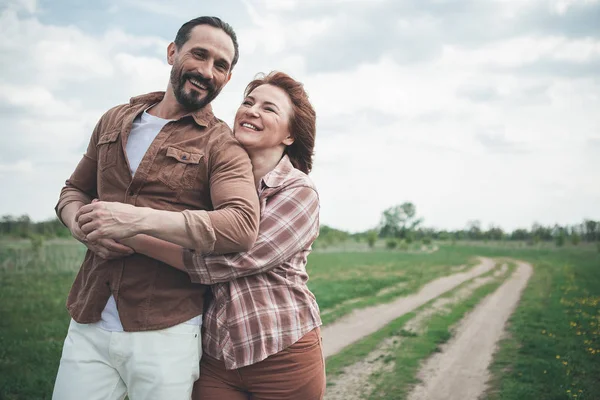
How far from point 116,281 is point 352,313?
29.6ft

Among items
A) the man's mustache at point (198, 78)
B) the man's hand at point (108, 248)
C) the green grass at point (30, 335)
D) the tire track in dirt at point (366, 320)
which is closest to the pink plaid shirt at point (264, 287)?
the man's hand at point (108, 248)

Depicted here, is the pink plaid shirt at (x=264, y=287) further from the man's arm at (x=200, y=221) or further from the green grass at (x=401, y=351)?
the green grass at (x=401, y=351)

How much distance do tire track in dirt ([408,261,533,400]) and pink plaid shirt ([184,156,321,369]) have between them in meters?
4.14

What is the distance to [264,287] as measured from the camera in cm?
219

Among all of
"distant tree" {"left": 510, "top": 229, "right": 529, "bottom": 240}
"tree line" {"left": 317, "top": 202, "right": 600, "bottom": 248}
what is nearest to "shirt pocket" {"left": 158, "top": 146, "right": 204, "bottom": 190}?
"tree line" {"left": 317, "top": 202, "right": 600, "bottom": 248}

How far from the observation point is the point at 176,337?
83.3 inches

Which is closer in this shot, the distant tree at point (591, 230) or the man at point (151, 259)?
the man at point (151, 259)

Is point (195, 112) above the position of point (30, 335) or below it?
above

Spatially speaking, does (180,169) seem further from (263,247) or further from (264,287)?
(264,287)

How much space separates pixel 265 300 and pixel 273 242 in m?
0.28

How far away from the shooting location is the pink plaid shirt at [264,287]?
2080mm

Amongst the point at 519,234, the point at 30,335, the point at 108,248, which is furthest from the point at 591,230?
the point at 108,248

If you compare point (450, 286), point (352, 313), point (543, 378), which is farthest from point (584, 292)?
point (543, 378)

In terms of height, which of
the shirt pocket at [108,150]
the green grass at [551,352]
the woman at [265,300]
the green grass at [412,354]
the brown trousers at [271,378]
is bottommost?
the green grass at [551,352]
